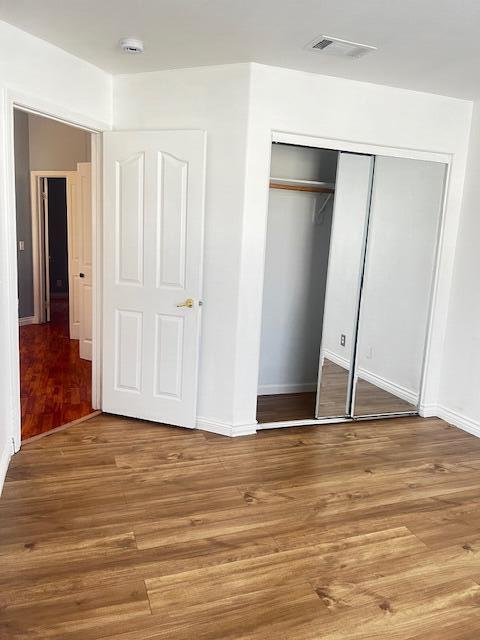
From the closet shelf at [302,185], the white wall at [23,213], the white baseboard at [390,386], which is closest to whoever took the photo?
the white baseboard at [390,386]

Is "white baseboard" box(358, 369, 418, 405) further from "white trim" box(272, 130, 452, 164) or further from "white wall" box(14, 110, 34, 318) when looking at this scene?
"white wall" box(14, 110, 34, 318)

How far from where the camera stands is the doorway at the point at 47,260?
483cm

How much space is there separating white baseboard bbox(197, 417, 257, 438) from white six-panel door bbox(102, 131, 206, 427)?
100mm

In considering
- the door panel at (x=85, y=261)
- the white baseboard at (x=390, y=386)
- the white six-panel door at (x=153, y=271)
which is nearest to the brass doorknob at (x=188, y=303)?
the white six-panel door at (x=153, y=271)

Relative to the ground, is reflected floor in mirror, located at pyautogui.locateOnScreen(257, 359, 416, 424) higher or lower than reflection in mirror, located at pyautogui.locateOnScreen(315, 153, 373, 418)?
lower

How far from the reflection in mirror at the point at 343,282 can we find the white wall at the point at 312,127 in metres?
0.29

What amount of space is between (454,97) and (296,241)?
1.63 meters

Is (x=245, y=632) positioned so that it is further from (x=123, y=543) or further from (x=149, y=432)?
(x=149, y=432)

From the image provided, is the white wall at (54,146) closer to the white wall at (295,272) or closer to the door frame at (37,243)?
the door frame at (37,243)

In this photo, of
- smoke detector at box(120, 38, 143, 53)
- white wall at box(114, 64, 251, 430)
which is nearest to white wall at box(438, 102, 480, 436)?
white wall at box(114, 64, 251, 430)

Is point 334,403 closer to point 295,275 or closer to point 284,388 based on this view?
point 284,388

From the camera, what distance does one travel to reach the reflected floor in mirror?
3869 millimetres

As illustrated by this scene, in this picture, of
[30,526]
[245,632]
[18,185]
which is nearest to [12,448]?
[30,526]

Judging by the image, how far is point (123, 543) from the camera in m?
2.25
